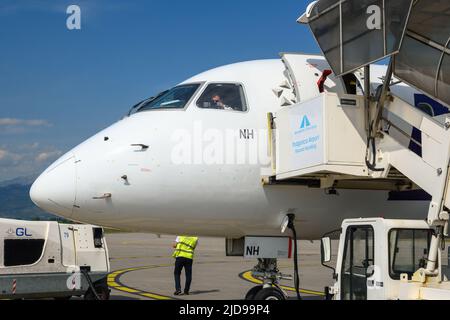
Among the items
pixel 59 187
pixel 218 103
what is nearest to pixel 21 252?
pixel 59 187

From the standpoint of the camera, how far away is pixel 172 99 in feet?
34.0

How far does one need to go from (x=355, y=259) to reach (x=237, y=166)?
7.45 ft

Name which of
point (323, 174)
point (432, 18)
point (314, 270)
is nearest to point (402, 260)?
point (323, 174)

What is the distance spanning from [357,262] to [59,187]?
4312 millimetres

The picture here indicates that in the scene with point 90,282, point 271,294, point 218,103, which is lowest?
point 90,282

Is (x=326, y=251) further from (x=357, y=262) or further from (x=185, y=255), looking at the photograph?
(x=185, y=255)

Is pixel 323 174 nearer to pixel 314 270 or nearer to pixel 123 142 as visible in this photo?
pixel 123 142

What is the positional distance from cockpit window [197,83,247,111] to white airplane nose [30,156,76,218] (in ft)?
7.43

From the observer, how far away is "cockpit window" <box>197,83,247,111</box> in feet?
33.1

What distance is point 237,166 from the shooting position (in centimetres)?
967

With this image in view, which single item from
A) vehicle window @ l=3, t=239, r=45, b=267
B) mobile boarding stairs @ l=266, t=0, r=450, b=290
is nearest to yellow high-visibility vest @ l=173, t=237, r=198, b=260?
vehicle window @ l=3, t=239, r=45, b=267

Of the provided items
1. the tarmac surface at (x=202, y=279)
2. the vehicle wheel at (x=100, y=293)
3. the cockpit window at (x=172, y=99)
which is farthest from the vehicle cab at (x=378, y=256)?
the tarmac surface at (x=202, y=279)

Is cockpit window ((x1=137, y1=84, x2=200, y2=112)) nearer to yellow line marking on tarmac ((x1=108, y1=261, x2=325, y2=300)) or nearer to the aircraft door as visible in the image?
the aircraft door

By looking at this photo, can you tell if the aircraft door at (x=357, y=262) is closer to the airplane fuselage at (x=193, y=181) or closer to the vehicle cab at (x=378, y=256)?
the vehicle cab at (x=378, y=256)
